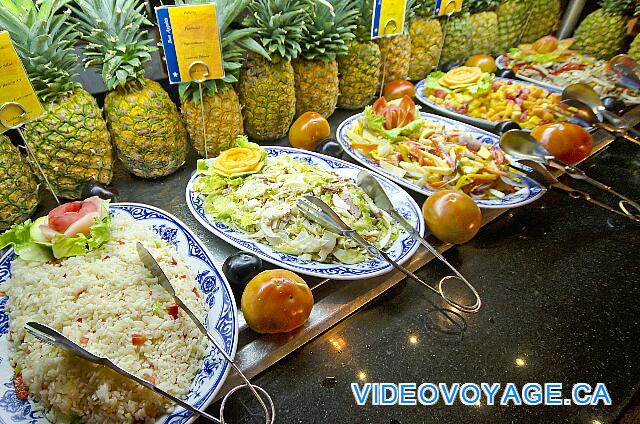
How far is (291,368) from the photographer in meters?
1.16

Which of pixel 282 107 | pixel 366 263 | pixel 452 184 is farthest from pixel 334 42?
pixel 366 263

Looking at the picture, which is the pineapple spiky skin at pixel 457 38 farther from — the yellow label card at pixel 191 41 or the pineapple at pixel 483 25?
the yellow label card at pixel 191 41

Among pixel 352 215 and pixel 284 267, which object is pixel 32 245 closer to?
pixel 284 267

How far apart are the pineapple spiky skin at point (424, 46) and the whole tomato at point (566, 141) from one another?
3.87ft

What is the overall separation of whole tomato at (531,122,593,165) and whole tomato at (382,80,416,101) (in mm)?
888

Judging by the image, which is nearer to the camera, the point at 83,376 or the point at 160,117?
the point at 83,376

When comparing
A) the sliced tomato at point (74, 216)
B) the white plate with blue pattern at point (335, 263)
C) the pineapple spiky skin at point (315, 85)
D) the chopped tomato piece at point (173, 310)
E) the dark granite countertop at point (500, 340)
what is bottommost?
the dark granite countertop at point (500, 340)

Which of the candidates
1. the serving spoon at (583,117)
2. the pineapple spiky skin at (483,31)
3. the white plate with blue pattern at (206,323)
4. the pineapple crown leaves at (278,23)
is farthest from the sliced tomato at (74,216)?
the pineapple spiky skin at (483,31)

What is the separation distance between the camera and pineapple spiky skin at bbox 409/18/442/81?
2.77m

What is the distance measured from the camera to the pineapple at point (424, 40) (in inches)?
108

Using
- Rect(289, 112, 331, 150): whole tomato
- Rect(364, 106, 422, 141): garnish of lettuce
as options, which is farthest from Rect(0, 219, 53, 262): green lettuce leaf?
Rect(364, 106, 422, 141): garnish of lettuce

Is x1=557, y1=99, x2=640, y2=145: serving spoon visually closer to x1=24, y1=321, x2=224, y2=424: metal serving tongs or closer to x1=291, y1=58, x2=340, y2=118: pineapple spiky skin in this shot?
x1=291, y1=58, x2=340, y2=118: pineapple spiky skin

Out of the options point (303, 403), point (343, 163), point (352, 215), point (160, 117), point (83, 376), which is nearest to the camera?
point (83, 376)

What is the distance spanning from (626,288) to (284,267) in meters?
1.26
